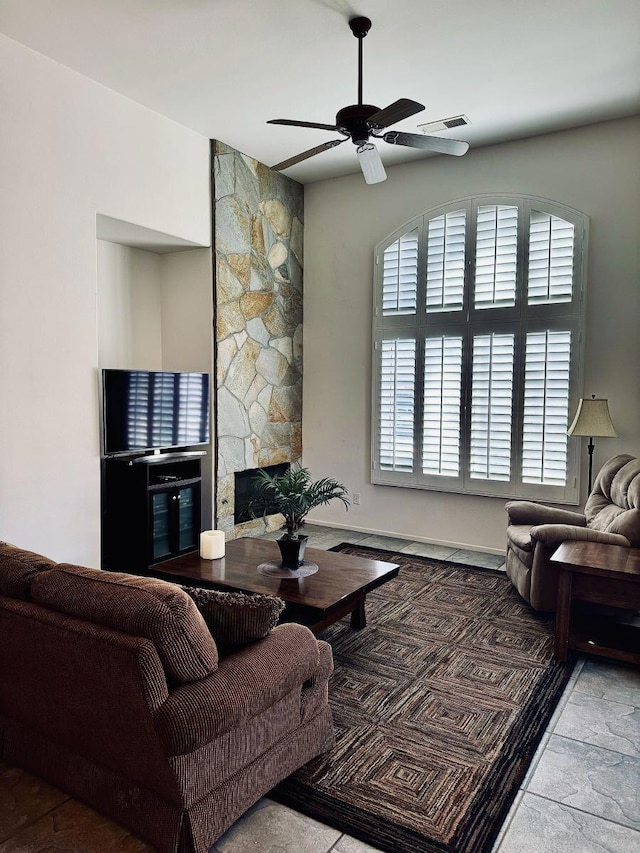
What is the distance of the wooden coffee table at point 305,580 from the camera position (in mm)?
2973

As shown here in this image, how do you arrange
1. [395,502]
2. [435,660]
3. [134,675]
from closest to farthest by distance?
[134,675]
[435,660]
[395,502]

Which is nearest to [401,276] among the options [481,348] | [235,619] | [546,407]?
[481,348]

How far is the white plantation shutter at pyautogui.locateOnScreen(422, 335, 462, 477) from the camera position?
530 cm

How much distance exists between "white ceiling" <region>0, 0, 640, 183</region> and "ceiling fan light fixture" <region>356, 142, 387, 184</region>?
694 millimetres

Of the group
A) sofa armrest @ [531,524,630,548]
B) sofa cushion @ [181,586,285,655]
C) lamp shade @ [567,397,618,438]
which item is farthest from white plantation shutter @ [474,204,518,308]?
sofa cushion @ [181,586,285,655]

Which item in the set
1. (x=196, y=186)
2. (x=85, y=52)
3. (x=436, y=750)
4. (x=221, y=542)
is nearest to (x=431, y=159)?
(x=196, y=186)

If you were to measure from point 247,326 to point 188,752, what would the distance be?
169 inches

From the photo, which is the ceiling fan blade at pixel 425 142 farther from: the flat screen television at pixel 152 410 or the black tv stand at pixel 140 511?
the black tv stand at pixel 140 511

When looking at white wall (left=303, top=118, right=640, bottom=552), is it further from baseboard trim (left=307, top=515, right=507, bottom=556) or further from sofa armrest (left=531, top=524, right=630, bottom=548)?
sofa armrest (left=531, top=524, right=630, bottom=548)

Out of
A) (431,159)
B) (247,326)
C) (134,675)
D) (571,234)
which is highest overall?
(431,159)

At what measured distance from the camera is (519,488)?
504 cm

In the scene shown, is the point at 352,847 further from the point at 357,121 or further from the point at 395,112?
the point at 357,121

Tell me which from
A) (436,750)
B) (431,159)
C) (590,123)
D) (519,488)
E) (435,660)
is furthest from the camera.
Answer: (431,159)

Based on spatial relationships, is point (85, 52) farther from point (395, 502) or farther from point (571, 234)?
point (395, 502)
